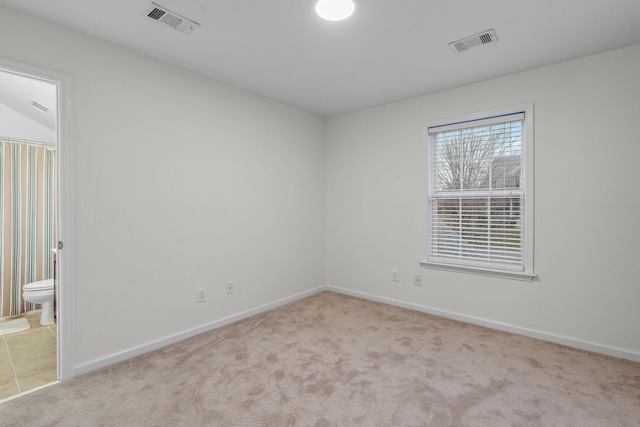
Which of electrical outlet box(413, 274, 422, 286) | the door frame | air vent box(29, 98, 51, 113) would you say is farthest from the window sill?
air vent box(29, 98, 51, 113)

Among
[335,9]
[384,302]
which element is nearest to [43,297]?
[384,302]

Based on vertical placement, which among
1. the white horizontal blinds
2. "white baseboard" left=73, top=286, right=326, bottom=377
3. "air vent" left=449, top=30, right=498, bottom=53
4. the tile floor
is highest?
"air vent" left=449, top=30, right=498, bottom=53

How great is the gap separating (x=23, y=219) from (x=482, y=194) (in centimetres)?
515

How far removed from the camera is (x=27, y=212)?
12.3 feet

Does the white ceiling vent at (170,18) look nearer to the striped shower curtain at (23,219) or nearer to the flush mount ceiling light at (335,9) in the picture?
the flush mount ceiling light at (335,9)

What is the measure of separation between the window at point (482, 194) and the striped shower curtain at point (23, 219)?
4.55 meters

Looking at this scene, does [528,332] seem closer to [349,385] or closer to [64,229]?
[349,385]

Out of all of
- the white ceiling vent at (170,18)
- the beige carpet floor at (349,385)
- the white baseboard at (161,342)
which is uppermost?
the white ceiling vent at (170,18)

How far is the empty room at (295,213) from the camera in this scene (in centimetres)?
203

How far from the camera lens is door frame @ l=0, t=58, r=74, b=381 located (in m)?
2.20

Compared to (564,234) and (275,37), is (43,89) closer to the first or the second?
(275,37)

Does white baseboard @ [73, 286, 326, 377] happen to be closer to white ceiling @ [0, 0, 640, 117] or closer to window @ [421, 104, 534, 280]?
window @ [421, 104, 534, 280]

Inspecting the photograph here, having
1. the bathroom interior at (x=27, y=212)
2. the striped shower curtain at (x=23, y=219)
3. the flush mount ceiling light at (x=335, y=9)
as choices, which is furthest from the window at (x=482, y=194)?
the striped shower curtain at (x=23, y=219)

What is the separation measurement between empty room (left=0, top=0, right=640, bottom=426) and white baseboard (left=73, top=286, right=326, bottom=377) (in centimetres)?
3
